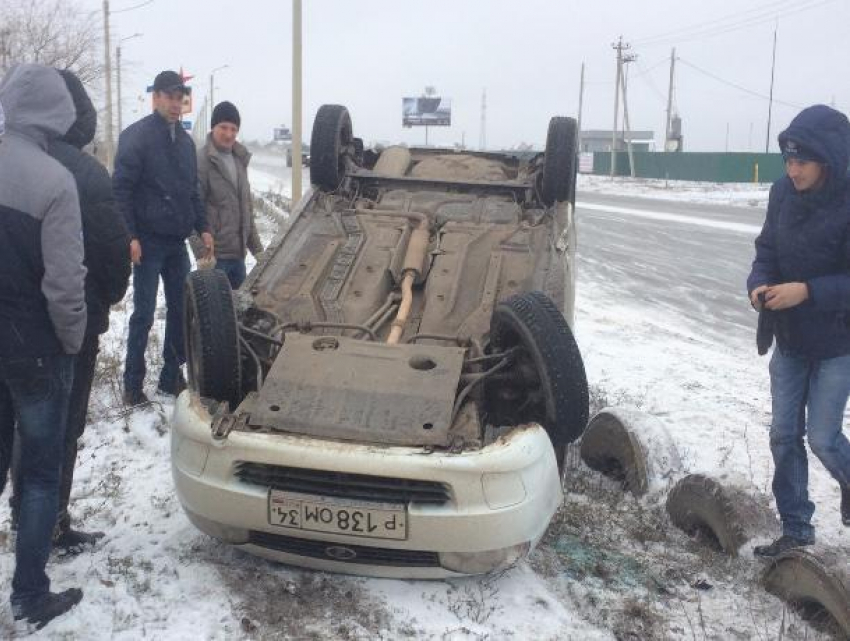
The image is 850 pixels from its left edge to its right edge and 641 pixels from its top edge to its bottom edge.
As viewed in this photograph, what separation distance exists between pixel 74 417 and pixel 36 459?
0.50 meters

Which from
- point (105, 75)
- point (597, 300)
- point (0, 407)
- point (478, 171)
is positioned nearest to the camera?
point (0, 407)

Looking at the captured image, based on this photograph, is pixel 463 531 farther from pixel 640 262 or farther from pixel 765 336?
pixel 640 262

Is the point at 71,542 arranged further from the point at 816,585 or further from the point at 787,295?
the point at 787,295

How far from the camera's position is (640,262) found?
1367 cm

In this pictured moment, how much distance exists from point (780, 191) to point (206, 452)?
2.64m

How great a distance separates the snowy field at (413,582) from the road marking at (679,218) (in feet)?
48.3

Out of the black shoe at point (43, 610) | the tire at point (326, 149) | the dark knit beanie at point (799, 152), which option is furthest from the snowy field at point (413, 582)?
the tire at point (326, 149)

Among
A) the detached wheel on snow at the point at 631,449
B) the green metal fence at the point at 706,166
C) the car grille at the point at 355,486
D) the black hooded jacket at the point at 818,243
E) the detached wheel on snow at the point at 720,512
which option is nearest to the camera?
the car grille at the point at 355,486

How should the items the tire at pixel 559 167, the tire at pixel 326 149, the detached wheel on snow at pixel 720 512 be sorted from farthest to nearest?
the tire at pixel 326 149 < the tire at pixel 559 167 < the detached wheel on snow at pixel 720 512

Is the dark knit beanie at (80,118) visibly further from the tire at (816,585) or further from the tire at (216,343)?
the tire at (816,585)

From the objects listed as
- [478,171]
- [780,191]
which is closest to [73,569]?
[780,191]

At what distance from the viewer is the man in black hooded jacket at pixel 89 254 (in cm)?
317

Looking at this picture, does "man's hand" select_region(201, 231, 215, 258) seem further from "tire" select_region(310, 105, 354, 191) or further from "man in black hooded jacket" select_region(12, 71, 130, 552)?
"man in black hooded jacket" select_region(12, 71, 130, 552)

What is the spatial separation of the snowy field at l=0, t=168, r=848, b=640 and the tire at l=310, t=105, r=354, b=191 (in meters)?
1.87
